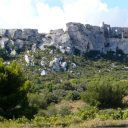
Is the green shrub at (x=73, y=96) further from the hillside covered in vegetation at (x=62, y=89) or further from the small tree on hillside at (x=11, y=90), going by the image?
the small tree on hillside at (x=11, y=90)

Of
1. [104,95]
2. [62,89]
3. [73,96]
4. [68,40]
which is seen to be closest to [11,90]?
[104,95]

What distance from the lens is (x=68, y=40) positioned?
102 metres

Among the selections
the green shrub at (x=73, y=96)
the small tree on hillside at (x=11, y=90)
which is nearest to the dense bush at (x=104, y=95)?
the green shrub at (x=73, y=96)

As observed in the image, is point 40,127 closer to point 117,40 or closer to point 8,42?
point 8,42

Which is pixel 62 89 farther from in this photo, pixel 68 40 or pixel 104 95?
pixel 68 40

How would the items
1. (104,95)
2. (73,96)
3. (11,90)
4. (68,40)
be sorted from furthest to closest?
(68,40), (73,96), (104,95), (11,90)

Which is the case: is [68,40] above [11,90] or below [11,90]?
above

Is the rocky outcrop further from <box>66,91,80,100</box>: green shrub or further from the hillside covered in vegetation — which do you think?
<box>66,91,80,100</box>: green shrub

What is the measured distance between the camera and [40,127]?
65.0ft

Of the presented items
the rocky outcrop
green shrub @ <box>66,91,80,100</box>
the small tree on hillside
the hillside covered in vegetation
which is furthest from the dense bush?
the rocky outcrop

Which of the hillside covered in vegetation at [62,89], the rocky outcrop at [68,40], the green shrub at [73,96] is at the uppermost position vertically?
the rocky outcrop at [68,40]

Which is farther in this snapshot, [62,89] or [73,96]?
[62,89]

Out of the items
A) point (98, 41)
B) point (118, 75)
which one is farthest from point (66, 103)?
point (98, 41)

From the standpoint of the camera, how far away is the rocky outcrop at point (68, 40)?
319ft
